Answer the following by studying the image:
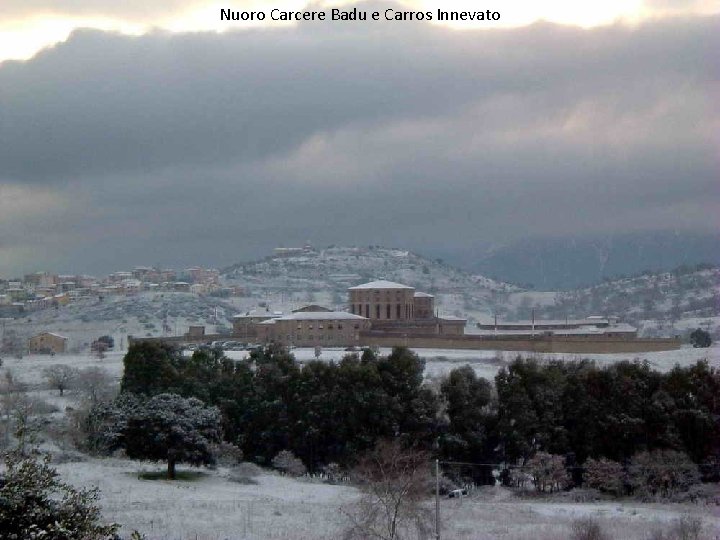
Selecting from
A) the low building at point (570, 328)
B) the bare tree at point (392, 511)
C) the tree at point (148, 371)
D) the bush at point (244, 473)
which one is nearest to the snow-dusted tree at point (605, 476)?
the bare tree at point (392, 511)

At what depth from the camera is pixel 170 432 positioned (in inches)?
1522

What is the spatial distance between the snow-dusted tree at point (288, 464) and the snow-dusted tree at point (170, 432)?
268 cm

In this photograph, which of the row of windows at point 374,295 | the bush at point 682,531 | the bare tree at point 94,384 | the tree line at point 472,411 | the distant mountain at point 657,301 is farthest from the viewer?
the distant mountain at point 657,301

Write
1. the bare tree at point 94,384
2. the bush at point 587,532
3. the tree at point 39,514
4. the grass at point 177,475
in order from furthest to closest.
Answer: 1. the bare tree at point 94,384
2. the grass at point 177,475
3. the bush at point 587,532
4. the tree at point 39,514

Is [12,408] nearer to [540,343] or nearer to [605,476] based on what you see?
[605,476]

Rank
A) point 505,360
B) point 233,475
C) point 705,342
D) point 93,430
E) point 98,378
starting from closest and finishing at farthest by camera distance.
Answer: point 233,475
point 93,430
point 98,378
point 505,360
point 705,342

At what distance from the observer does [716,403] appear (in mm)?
38875

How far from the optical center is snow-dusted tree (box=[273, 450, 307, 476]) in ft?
135

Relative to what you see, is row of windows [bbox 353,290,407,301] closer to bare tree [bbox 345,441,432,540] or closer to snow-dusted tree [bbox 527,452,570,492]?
snow-dusted tree [bbox 527,452,570,492]

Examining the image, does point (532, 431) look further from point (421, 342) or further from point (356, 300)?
point (356, 300)

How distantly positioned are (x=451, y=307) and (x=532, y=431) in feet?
473

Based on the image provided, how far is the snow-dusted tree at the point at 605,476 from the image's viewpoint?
36000 millimetres

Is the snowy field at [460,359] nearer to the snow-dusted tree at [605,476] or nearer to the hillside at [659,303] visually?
the snow-dusted tree at [605,476]

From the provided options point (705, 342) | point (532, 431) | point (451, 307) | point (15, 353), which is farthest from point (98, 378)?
point (451, 307)
